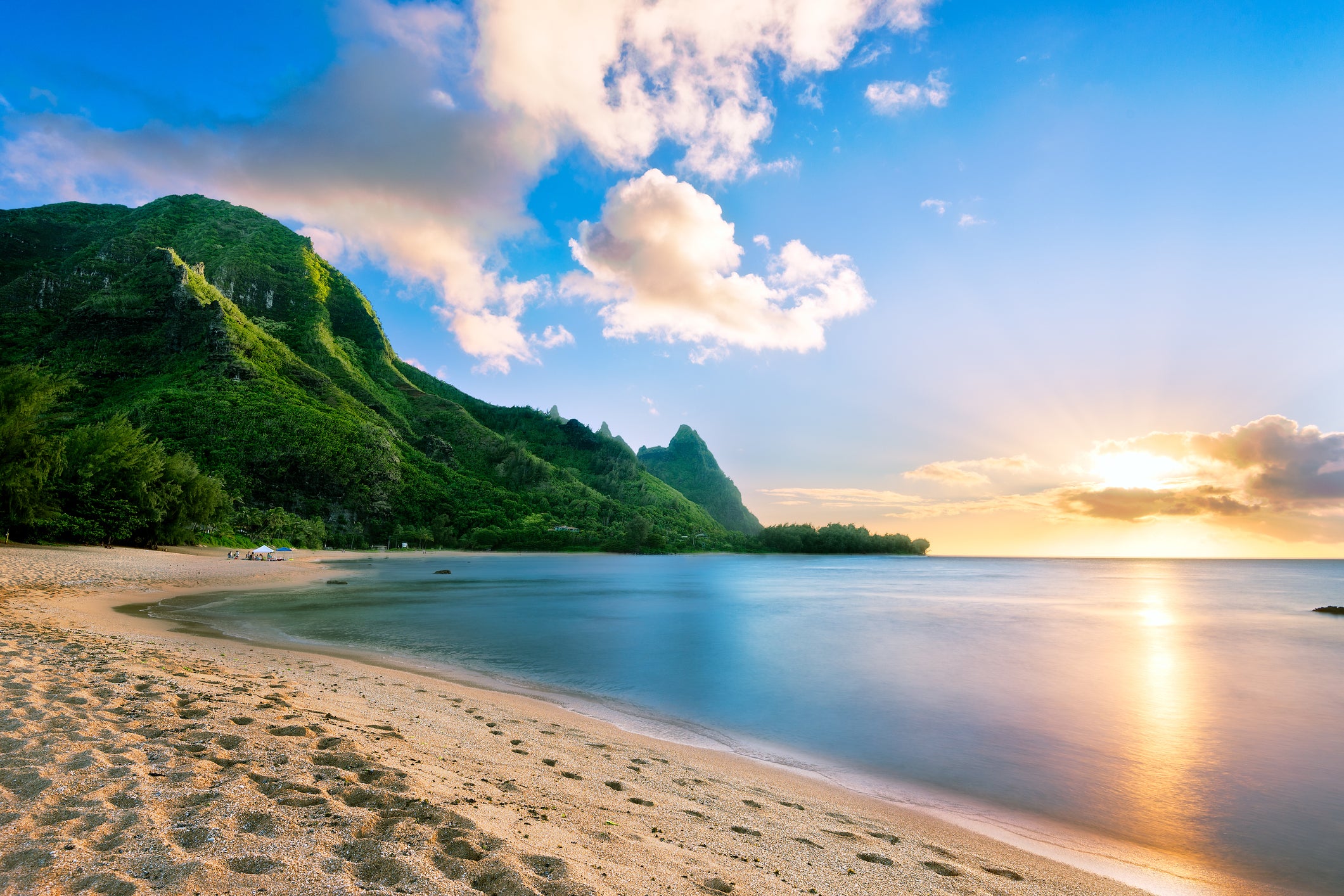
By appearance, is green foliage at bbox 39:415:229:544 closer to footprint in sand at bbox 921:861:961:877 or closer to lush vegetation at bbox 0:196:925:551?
lush vegetation at bbox 0:196:925:551

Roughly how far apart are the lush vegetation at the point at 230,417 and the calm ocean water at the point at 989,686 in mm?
19253

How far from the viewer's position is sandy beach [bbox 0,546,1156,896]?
3.70 meters

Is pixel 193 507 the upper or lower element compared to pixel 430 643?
upper

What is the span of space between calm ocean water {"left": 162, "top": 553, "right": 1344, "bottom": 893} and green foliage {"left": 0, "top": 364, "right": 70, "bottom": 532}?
15481 mm

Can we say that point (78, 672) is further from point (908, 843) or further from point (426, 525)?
point (426, 525)

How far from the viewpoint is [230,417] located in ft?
314

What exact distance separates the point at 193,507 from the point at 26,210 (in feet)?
753

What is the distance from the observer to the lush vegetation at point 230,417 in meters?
41.3

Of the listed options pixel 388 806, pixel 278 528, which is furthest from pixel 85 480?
pixel 388 806

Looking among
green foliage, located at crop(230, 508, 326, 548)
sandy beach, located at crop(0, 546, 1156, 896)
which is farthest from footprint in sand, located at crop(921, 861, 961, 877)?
green foliage, located at crop(230, 508, 326, 548)

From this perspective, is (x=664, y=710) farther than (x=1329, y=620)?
No

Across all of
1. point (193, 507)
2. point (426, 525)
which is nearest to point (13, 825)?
point (193, 507)

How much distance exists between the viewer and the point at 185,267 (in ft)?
401

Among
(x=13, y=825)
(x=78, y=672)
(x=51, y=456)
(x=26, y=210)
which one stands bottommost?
(x=78, y=672)
